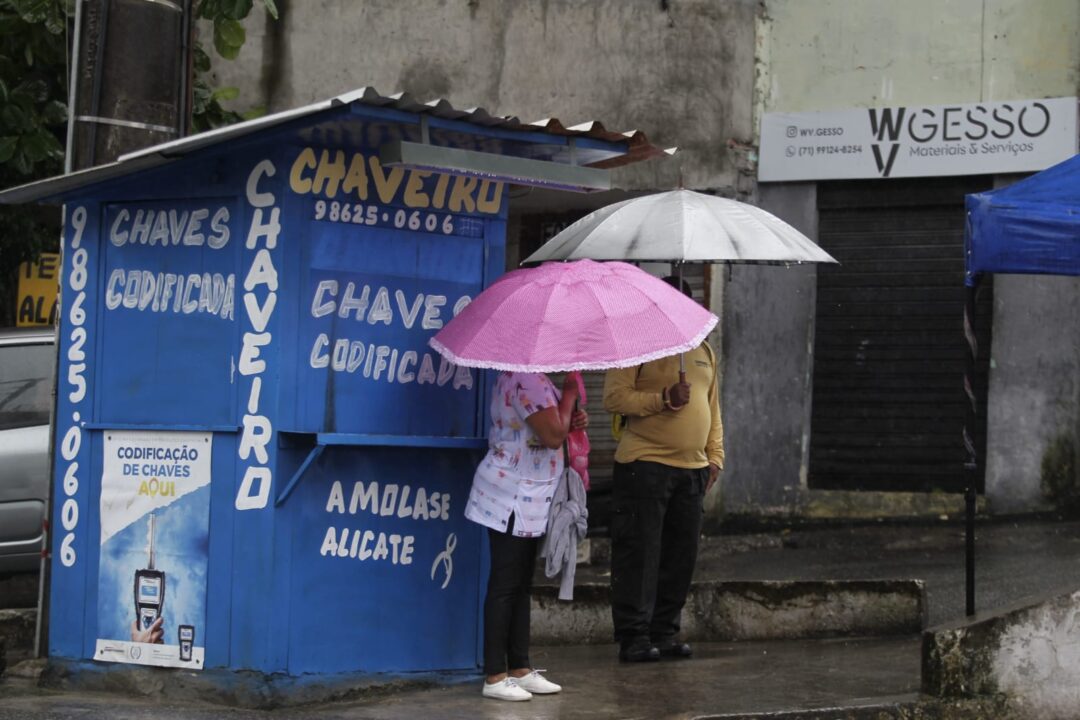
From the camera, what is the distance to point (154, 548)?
6598mm

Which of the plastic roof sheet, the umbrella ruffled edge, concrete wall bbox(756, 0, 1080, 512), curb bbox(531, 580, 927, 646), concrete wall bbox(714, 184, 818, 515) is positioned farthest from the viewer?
concrete wall bbox(714, 184, 818, 515)

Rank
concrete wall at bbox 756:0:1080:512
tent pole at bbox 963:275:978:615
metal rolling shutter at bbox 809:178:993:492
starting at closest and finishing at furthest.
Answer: tent pole at bbox 963:275:978:615 → concrete wall at bbox 756:0:1080:512 → metal rolling shutter at bbox 809:178:993:492

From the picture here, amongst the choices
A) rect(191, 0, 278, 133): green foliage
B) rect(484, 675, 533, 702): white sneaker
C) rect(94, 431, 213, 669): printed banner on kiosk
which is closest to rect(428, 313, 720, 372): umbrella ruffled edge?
rect(94, 431, 213, 669): printed banner on kiosk

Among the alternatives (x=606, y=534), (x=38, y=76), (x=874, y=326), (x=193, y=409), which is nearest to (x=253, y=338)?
(x=193, y=409)


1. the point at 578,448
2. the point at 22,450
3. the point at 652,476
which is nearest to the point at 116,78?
the point at 578,448

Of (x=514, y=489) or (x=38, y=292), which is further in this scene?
(x=38, y=292)

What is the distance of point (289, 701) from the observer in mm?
6301

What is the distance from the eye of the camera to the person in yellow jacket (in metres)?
7.50

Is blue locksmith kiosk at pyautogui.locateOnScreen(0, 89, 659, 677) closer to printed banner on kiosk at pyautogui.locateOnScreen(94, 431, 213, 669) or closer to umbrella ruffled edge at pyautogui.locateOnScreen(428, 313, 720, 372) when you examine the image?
printed banner on kiosk at pyautogui.locateOnScreen(94, 431, 213, 669)

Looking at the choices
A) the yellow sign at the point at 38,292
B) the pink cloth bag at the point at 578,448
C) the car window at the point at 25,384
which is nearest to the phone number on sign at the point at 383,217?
the pink cloth bag at the point at 578,448

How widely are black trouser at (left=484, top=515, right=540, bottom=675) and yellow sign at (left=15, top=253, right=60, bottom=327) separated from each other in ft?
22.0

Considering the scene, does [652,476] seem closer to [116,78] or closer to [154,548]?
[154,548]

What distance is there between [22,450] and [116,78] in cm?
291

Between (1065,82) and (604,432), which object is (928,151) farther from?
(604,432)
